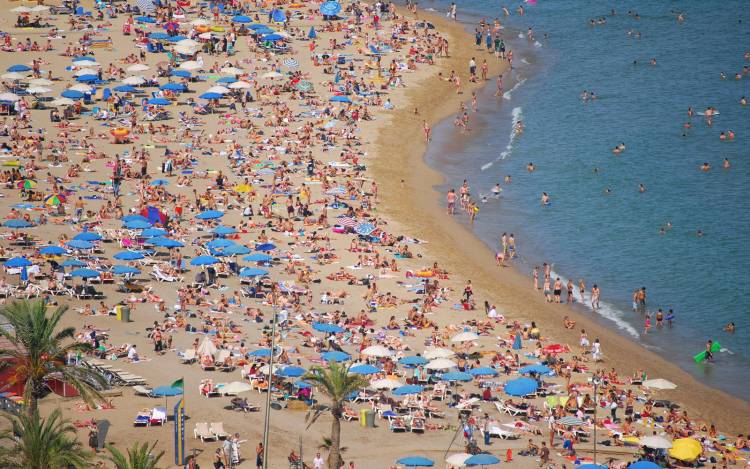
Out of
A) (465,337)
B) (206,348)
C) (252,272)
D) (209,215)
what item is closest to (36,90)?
(209,215)

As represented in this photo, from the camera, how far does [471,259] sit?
5216cm

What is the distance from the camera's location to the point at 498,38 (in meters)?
83.2

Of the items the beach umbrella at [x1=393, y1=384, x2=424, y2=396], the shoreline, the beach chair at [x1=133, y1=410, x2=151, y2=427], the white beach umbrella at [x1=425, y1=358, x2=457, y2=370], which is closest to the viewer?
the beach chair at [x1=133, y1=410, x2=151, y2=427]

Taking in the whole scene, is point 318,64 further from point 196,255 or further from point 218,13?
point 196,255

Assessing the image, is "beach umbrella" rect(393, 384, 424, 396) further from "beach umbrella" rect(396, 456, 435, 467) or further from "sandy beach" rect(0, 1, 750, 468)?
"beach umbrella" rect(396, 456, 435, 467)

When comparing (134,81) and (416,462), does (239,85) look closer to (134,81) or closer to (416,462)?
(134,81)

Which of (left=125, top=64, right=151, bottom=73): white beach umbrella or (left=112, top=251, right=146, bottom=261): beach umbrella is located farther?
(left=125, top=64, right=151, bottom=73): white beach umbrella

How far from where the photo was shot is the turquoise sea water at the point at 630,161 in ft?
161

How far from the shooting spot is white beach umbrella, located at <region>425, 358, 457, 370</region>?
126 ft

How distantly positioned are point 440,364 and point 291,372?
16.0ft

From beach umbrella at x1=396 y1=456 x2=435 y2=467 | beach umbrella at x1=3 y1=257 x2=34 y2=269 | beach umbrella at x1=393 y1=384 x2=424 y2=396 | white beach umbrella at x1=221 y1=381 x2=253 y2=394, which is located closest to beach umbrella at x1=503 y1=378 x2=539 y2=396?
beach umbrella at x1=393 y1=384 x2=424 y2=396

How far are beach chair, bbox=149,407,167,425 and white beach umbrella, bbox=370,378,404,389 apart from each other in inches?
253

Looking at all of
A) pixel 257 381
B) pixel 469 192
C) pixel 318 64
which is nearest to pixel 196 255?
pixel 257 381

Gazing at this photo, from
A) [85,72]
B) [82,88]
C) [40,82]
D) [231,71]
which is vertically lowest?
[82,88]
